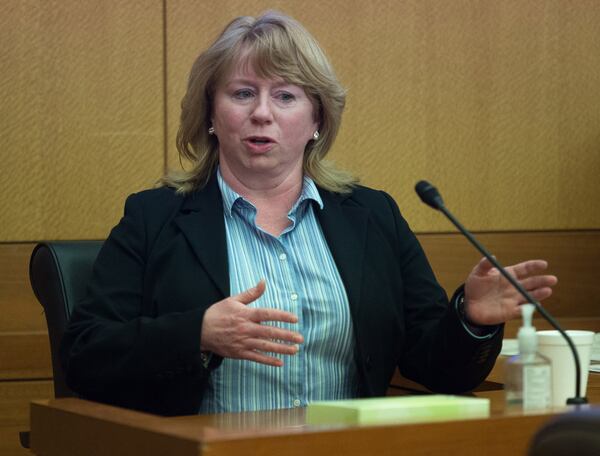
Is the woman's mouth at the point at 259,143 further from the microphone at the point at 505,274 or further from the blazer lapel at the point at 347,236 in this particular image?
the microphone at the point at 505,274

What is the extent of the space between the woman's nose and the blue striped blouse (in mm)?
178

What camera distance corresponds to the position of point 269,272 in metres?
2.38

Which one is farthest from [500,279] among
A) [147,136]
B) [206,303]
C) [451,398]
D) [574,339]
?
[147,136]

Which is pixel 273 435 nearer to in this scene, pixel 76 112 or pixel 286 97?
pixel 286 97

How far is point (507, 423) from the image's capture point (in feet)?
5.14

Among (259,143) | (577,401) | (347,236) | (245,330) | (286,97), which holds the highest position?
(286,97)

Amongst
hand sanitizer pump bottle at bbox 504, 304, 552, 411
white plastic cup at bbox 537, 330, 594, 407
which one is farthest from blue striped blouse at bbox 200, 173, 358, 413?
hand sanitizer pump bottle at bbox 504, 304, 552, 411

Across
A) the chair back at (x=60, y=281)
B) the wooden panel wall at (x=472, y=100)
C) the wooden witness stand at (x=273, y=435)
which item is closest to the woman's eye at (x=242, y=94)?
the chair back at (x=60, y=281)

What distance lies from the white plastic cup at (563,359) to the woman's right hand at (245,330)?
15.9 inches

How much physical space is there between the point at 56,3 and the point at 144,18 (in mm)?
260

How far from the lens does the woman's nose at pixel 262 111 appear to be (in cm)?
243

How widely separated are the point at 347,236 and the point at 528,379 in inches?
34.5

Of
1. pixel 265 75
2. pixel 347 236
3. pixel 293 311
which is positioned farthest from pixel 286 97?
pixel 293 311

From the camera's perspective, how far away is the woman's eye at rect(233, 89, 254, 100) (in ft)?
8.15
